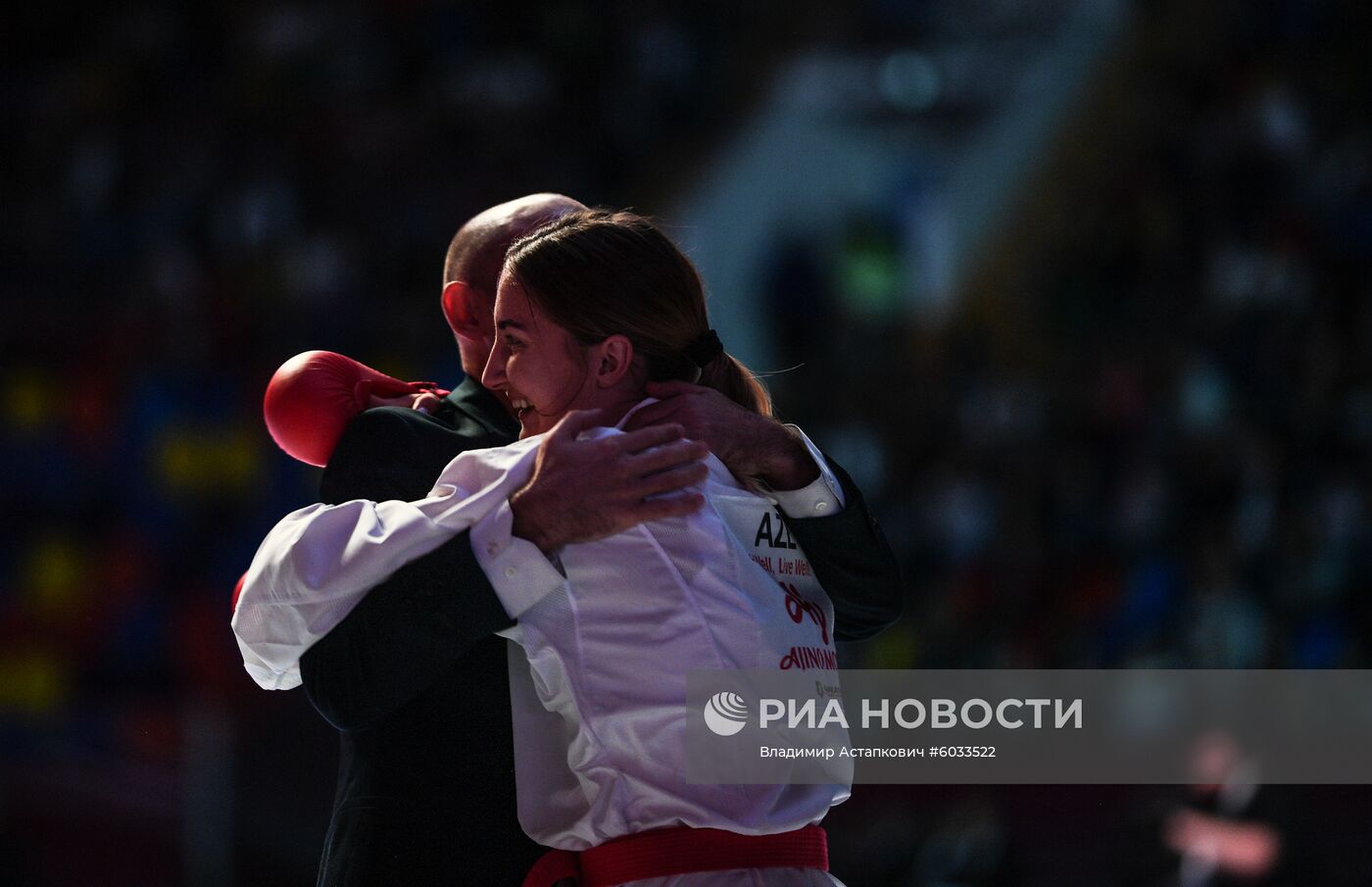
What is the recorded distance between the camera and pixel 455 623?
144 centimetres

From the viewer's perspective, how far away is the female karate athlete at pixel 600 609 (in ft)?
4.60

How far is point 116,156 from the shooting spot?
27.7 ft

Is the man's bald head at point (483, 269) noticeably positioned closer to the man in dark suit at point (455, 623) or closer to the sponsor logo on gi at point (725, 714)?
the man in dark suit at point (455, 623)

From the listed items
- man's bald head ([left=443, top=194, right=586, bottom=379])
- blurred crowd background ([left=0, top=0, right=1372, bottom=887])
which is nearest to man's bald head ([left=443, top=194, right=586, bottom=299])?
man's bald head ([left=443, top=194, right=586, bottom=379])

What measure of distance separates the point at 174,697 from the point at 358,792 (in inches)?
162

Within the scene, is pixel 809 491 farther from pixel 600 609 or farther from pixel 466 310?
pixel 466 310

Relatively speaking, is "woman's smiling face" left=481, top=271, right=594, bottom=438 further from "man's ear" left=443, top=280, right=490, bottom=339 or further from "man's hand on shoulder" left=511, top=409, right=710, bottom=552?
"man's ear" left=443, top=280, right=490, bottom=339

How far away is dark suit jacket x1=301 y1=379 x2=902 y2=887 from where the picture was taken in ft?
4.76

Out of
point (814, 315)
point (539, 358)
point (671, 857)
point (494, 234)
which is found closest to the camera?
point (671, 857)

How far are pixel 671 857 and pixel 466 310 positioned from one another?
0.83m

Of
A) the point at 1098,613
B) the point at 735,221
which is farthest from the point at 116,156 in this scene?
the point at 1098,613

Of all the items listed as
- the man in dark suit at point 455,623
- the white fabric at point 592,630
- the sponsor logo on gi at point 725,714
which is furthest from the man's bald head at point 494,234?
the sponsor logo on gi at point 725,714

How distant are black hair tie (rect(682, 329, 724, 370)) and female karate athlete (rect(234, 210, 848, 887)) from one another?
7 cm

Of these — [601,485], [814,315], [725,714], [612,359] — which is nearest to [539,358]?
[612,359]
